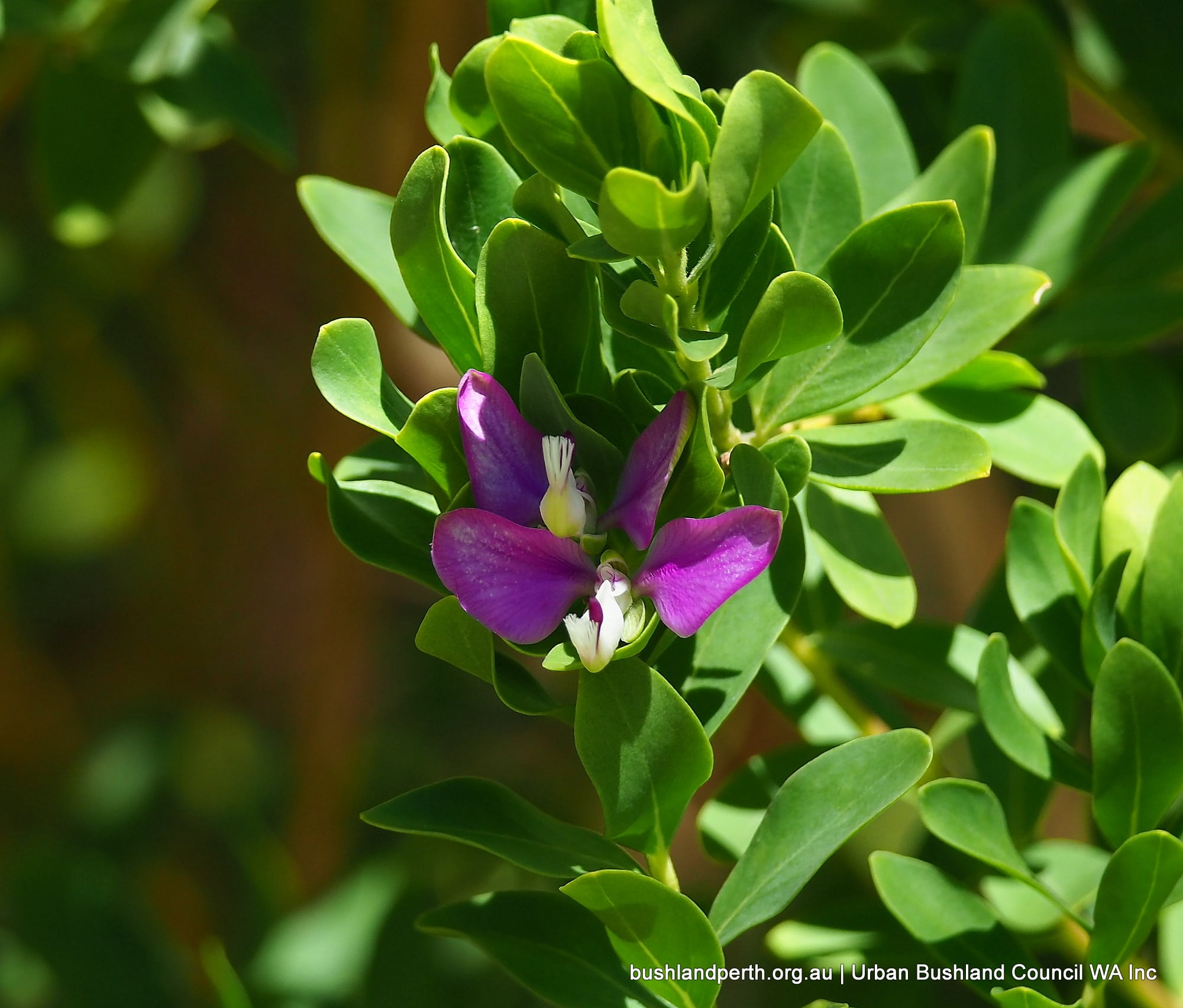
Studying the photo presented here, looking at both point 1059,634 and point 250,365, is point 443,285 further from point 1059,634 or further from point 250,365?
point 250,365

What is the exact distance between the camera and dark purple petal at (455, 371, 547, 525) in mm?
507

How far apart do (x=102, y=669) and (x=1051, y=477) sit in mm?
1888

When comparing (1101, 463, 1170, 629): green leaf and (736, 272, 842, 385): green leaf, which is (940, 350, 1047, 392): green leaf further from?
(736, 272, 842, 385): green leaf

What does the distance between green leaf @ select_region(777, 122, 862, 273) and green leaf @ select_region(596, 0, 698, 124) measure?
0.18 metres

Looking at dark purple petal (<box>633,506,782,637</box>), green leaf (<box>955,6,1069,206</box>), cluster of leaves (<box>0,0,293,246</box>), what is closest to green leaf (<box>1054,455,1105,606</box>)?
dark purple petal (<box>633,506,782,637</box>)

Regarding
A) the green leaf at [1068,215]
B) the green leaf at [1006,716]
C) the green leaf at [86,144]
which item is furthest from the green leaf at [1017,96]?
the green leaf at [86,144]

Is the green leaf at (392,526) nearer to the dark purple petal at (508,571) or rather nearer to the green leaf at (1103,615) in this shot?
the dark purple petal at (508,571)

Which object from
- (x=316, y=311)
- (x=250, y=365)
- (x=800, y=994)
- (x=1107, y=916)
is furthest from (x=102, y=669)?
(x=1107, y=916)

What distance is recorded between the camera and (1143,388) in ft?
3.19

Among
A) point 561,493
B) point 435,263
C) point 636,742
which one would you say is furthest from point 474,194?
point 636,742

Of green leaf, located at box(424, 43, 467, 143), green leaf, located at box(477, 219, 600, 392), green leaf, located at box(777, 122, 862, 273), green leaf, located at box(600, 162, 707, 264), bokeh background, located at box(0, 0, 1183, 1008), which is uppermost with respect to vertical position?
green leaf, located at box(424, 43, 467, 143)

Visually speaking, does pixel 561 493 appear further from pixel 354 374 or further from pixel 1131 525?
pixel 1131 525

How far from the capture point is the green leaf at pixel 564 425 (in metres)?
0.53

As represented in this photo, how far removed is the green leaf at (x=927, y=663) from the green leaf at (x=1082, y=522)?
0.33 feet
